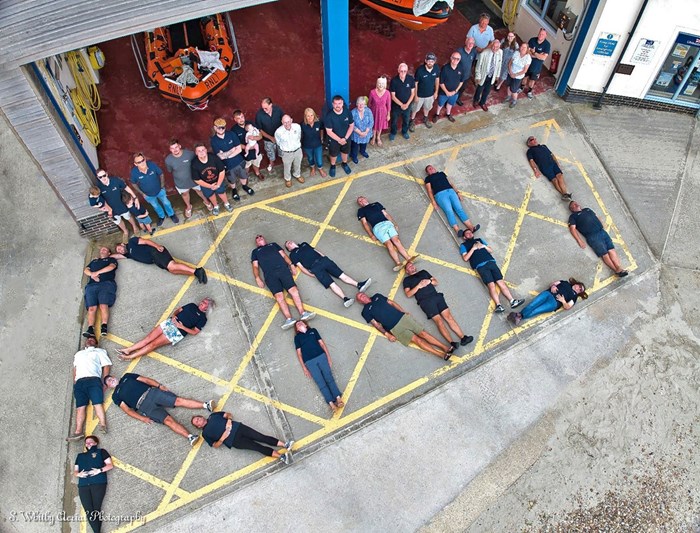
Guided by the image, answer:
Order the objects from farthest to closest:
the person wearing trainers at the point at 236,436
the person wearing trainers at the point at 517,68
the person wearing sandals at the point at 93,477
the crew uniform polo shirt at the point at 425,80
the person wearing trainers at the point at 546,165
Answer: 1. the person wearing trainers at the point at 517,68
2. the person wearing trainers at the point at 546,165
3. the crew uniform polo shirt at the point at 425,80
4. the person wearing trainers at the point at 236,436
5. the person wearing sandals at the point at 93,477

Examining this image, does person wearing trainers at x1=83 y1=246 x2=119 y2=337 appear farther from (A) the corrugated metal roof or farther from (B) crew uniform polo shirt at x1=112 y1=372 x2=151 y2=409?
(A) the corrugated metal roof

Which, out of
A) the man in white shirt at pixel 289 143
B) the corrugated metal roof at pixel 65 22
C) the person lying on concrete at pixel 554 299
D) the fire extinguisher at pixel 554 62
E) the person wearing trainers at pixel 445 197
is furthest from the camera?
the fire extinguisher at pixel 554 62

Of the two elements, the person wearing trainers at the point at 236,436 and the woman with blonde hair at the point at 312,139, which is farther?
the woman with blonde hair at the point at 312,139

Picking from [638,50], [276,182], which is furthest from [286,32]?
[638,50]

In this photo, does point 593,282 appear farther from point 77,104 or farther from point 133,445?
point 77,104

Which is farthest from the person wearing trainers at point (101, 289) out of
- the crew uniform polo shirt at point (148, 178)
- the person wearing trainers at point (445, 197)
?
the person wearing trainers at point (445, 197)

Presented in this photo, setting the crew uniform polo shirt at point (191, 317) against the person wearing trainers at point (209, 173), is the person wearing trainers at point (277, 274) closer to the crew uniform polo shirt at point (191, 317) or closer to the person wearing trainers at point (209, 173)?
the crew uniform polo shirt at point (191, 317)
